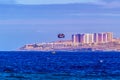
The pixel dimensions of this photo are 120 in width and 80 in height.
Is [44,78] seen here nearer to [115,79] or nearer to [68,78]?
[68,78]

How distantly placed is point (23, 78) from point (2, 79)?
403cm

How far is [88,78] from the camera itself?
269 feet

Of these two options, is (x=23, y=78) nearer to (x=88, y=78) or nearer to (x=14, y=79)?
(x=14, y=79)

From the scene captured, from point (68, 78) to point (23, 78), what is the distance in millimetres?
6756

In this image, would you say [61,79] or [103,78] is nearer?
[61,79]

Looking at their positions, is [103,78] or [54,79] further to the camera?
[103,78]

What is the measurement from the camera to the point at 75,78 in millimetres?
80500

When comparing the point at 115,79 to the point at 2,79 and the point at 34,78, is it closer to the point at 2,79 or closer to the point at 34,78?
the point at 34,78

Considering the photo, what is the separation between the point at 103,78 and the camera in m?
82.5

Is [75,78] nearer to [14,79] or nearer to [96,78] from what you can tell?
[96,78]

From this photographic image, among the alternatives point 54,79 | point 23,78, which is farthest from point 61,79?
point 23,78

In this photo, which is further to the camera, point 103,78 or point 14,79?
point 103,78

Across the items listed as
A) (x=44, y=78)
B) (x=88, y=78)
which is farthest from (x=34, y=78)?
(x=88, y=78)

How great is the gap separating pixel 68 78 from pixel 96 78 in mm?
4476
